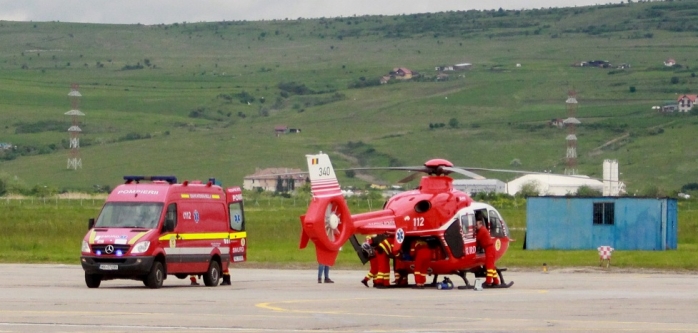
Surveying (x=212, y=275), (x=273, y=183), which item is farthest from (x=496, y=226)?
(x=273, y=183)

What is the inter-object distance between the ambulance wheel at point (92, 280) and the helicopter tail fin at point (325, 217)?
4.63 metres

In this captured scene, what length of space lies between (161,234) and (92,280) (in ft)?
6.01

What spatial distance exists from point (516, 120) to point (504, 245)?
14149cm

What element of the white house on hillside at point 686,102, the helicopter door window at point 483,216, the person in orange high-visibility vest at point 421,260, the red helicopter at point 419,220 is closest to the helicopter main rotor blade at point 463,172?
the red helicopter at point 419,220

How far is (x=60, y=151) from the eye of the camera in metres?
170

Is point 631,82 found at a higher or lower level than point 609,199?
higher

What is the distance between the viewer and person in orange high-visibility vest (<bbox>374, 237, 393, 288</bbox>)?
30.1m

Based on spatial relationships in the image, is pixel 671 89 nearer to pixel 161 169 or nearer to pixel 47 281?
pixel 161 169

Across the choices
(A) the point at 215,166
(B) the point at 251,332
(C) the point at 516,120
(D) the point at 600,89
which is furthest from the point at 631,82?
(B) the point at 251,332

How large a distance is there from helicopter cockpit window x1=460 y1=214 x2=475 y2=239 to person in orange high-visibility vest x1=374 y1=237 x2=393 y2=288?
5.64ft

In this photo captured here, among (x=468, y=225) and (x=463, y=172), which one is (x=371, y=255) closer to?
(x=468, y=225)

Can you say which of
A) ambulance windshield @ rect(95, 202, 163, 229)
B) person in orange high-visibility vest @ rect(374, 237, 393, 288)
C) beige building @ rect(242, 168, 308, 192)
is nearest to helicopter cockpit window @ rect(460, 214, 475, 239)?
person in orange high-visibility vest @ rect(374, 237, 393, 288)

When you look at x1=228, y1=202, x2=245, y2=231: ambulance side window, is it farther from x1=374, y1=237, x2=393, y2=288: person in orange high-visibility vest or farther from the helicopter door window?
the helicopter door window

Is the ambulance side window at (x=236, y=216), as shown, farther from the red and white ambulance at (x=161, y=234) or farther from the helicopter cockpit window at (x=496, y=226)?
the helicopter cockpit window at (x=496, y=226)
